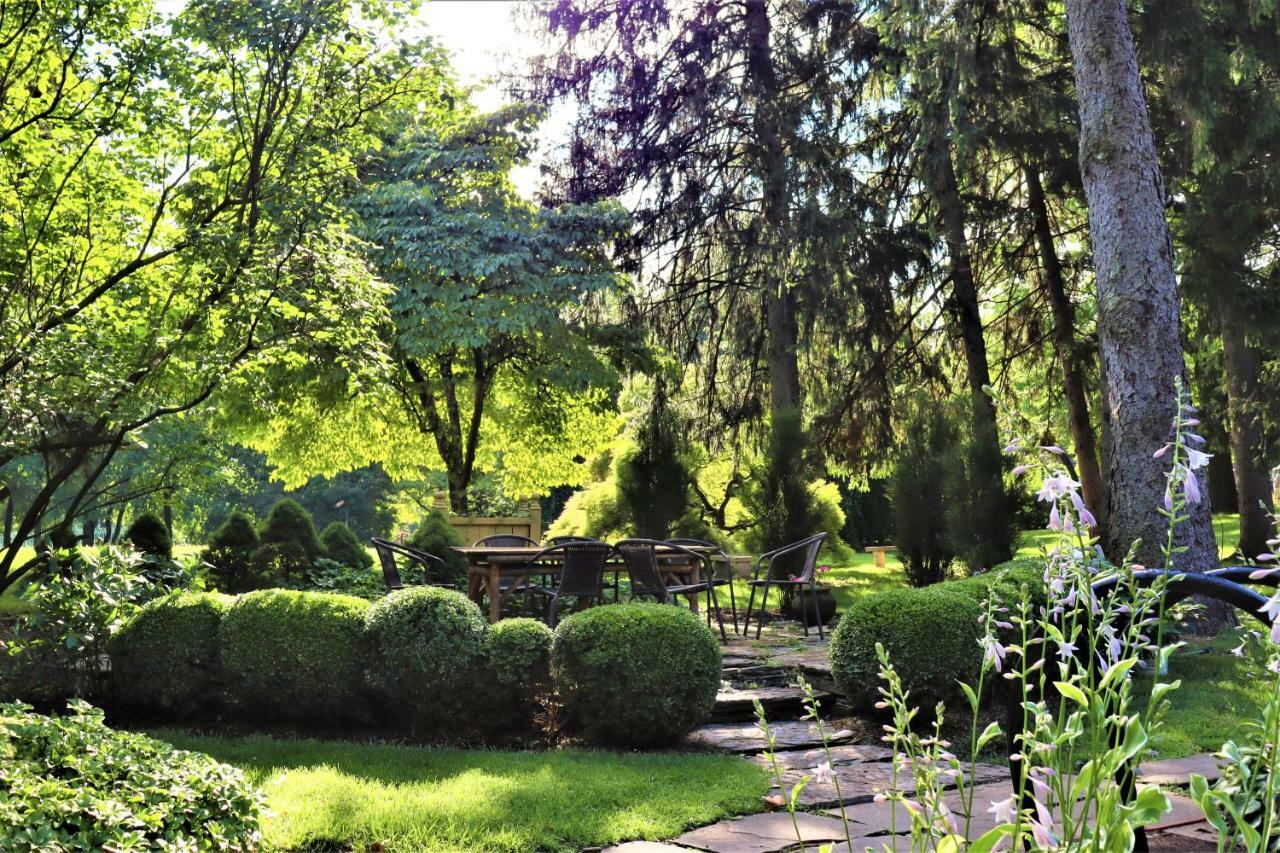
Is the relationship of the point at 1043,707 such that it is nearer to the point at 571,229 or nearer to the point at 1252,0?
the point at 1252,0

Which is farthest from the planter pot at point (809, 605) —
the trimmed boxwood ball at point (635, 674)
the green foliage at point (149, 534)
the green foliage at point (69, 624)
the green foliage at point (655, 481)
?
the green foliage at point (69, 624)

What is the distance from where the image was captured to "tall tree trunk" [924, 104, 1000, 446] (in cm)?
1151

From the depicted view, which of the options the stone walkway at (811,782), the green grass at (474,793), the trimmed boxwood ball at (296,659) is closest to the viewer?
the stone walkway at (811,782)

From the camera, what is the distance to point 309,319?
5.80 m

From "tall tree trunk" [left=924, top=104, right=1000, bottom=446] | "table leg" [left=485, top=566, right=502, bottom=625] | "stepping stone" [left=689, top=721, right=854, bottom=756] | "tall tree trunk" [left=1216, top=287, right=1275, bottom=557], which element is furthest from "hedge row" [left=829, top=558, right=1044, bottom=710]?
"tall tree trunk" [left=1216, top=287, right=1275, bottom=557]

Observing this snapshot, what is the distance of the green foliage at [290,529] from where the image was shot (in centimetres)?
1052

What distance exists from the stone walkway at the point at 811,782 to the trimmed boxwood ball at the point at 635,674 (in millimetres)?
302

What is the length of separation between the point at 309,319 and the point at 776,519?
7537mm

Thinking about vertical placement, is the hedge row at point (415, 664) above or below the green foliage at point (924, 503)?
below

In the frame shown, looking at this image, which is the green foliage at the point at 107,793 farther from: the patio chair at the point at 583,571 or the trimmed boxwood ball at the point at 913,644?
the patio chair at the point at 583,571

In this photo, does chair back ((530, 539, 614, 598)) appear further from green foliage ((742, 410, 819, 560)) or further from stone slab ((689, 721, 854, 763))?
green foliage ((742, 410, 819, 560))

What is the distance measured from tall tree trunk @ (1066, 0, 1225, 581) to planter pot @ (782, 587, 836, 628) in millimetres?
3552

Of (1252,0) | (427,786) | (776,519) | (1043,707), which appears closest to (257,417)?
(776,519)

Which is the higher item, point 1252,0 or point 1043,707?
point 1252,0
